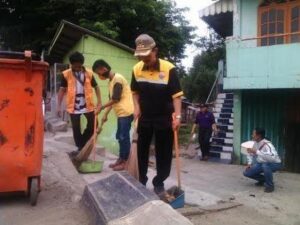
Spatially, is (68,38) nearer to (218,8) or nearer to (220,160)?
(218,8)

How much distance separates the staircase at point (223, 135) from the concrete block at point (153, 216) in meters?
10.2

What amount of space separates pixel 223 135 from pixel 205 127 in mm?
1024

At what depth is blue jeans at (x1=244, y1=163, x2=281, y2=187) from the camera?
9.02 m

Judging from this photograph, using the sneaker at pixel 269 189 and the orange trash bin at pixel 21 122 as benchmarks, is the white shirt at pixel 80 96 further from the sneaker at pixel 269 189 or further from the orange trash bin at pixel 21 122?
the sneaker at pixel 269 189

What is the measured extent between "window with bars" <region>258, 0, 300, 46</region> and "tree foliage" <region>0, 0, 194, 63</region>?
5.38 meters

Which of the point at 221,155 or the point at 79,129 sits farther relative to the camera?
the point at 221,155

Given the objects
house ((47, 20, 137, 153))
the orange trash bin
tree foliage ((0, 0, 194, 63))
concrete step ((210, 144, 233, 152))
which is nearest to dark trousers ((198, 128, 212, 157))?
concrete step ((210, 144, 233, 152))

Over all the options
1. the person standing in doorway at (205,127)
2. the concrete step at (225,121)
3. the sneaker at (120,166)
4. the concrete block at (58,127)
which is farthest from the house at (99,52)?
the sneaker at (120,166)

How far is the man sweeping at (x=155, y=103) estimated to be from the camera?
5028 mm

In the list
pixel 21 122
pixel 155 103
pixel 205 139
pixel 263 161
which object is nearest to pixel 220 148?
pixel 205 139

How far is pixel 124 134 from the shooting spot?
6.91 meters

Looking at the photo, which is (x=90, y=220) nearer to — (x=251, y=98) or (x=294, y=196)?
(x=294, y=196)

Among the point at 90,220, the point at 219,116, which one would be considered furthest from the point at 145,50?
the point at 219,116

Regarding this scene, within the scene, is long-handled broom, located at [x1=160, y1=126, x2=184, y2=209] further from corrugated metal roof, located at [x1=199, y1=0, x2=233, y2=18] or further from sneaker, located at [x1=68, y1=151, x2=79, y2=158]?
corrugated metal roof, located at [x1=199, y1=0, x2=233, y2=18]
